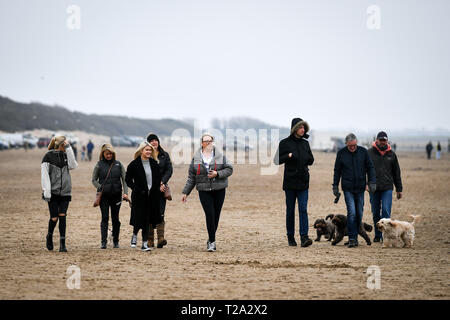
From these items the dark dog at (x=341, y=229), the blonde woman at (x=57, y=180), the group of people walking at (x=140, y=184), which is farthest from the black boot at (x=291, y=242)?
the blonde woman at (x=57, y=180)

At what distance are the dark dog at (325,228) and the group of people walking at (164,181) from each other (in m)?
0.83

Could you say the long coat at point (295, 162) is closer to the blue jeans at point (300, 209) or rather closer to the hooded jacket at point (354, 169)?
the blue jeans at point (300, 209)

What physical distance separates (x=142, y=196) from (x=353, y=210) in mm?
3681

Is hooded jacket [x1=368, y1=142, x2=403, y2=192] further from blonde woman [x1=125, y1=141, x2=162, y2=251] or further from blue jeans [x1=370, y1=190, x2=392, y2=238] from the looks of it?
blonde woman [x1=125, y1=141, x2=162, y2=251]

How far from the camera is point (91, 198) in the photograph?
21.3 m

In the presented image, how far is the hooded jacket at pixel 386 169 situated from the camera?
39.2 ft

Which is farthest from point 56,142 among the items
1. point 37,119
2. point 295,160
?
point 37,119

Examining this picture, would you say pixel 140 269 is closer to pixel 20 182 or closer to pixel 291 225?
pixel 291 225

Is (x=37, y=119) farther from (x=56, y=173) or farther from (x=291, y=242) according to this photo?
(x=291, y=242)

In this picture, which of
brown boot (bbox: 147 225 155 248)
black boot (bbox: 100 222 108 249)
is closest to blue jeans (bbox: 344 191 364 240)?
brown boot (bbox: 147 225 155 248)

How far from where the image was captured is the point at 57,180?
1066 cm

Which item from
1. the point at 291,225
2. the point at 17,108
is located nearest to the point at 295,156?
the point at 291,225

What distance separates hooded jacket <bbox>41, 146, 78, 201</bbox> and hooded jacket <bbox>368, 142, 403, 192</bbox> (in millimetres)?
5567
